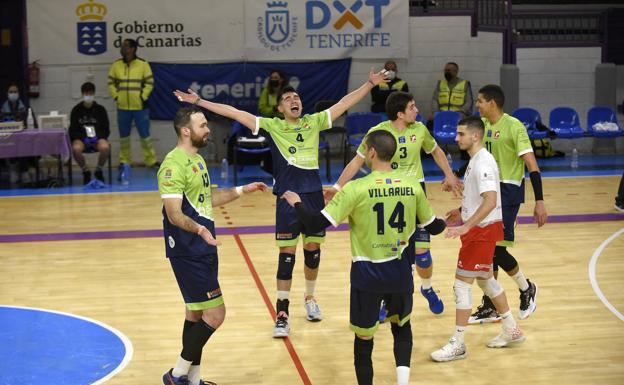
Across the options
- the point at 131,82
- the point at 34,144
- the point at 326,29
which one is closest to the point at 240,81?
the point at 326,29

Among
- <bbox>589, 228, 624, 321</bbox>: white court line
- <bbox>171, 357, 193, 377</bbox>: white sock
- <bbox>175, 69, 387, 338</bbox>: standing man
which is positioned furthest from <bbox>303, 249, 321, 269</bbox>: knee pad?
<bbox>589, 228, 624, 321</bbox>: white court line

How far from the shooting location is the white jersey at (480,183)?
750 centimetres

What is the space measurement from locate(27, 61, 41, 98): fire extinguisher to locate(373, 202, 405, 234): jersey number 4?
47.9ft

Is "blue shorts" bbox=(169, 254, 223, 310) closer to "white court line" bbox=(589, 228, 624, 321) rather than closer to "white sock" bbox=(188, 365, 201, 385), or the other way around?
"white sock" bbox=(188, 365, 201, 385)

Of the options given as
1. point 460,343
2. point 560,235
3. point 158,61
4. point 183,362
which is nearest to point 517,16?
point 158,61

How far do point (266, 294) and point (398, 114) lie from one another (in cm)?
261

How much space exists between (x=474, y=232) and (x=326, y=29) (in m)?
13.0

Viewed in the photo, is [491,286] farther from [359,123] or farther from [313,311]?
[359,123]

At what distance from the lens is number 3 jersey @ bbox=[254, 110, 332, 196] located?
8633mm

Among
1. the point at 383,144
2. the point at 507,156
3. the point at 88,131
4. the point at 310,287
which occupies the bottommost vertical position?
the point at 310,287

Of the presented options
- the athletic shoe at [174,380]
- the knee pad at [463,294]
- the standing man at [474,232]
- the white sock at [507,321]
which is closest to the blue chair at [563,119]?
the white sock at [507,321]

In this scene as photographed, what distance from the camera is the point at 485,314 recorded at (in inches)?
351

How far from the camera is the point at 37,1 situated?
63.8ft

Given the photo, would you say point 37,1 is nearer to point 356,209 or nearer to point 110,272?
point 110,272
